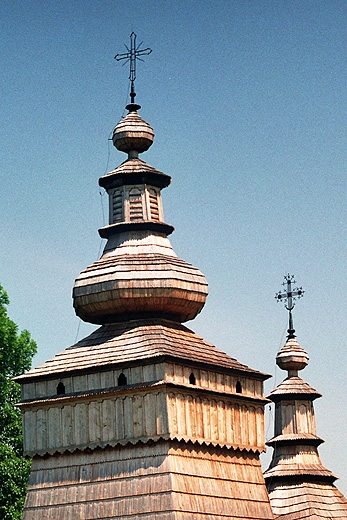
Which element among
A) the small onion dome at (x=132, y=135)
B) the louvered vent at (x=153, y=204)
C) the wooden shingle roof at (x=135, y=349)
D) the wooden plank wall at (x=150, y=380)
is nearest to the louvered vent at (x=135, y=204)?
the louvered vent at (x=153, y=204)

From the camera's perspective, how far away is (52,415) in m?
43.7

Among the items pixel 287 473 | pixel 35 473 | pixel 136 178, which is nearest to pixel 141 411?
pixel 35 473

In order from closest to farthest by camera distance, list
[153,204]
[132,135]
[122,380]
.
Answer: [122,380], [153,204], [132,135]

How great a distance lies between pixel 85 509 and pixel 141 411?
3088mm

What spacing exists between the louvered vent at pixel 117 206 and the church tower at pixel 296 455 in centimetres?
1466

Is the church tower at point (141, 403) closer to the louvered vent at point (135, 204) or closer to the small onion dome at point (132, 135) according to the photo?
the louvered vent at point (135, 204)

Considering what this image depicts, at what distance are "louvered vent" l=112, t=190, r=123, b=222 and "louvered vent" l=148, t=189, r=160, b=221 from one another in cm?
89

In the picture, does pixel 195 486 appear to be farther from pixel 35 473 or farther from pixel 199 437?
pixel 35 473

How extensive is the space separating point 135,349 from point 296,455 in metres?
17.2

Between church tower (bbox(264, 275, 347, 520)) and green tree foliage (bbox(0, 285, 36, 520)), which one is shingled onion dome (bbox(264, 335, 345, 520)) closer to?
church tower (bbox(264, 275, 347, 520))

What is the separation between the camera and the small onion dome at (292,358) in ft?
197

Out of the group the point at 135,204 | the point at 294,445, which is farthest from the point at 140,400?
the point at 294,445

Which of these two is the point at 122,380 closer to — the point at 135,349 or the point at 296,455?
the point at 135,349

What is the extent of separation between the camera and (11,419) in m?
53.6
